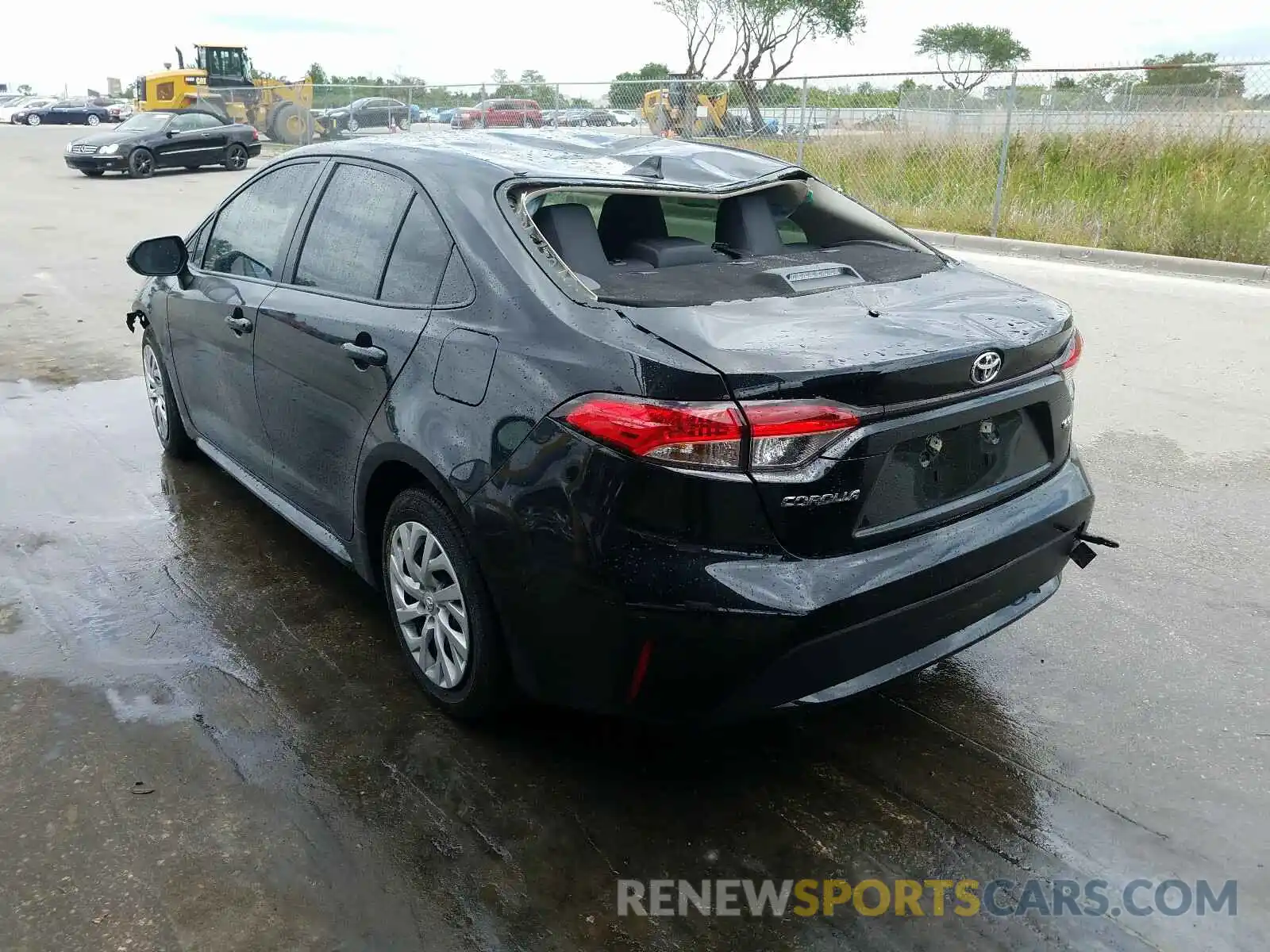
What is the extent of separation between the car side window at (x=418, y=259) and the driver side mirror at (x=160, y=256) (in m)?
1.74

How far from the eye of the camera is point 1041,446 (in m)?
3.00

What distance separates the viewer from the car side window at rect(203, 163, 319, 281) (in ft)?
13.1

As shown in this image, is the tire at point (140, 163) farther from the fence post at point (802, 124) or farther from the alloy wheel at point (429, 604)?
the alloy wheel at point (429, 604)

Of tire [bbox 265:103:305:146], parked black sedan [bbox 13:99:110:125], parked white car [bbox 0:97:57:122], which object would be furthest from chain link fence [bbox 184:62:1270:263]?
parked white car [bbox 0:97:57:122]

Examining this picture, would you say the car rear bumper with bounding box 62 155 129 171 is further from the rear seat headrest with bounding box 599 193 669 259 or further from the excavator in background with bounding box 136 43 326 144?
the rear seat headrest with bounding box 599 193 669 259

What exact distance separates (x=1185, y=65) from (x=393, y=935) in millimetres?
13162

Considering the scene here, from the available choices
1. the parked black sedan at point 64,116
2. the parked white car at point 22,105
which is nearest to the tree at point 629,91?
the parked black sedan at point 64,116

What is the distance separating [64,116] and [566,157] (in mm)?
60696

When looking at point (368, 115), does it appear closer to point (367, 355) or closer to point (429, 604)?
point (367, 355)

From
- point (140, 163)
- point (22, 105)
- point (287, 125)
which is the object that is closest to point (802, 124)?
point (140, 163)

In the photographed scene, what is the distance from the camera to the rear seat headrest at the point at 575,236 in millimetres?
3004

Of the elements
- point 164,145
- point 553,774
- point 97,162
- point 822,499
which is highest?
point 164,145

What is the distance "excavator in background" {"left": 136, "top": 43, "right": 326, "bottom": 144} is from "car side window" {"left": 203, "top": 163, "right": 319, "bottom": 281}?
81.4 feet

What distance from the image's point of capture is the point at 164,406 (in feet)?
17.6
